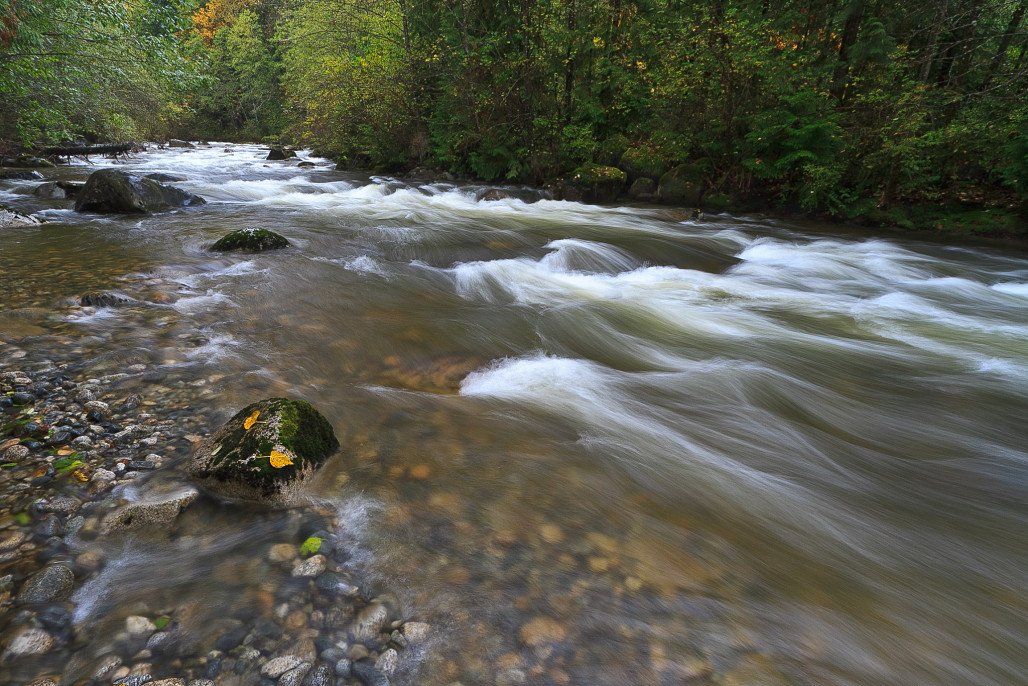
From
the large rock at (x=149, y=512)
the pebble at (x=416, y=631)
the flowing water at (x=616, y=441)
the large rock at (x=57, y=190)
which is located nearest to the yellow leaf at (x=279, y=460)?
the flowing water at (x=616, y=441)

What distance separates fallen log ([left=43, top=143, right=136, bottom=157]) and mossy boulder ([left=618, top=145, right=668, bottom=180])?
15.7 meters

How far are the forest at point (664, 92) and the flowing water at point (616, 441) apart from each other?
2.77 meters

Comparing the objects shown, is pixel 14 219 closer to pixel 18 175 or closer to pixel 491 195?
pixel 18 175

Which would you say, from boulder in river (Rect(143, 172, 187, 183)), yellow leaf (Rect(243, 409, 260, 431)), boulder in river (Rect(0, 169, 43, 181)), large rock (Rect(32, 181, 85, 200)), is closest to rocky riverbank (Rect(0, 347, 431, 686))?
yellow leaf (Rect(243, 409, 260, 431))

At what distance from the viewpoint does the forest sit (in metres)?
8.88

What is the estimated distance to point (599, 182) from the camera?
1232 cm

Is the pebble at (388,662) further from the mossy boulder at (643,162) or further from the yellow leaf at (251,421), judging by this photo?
the mossy boulder at (643,162)

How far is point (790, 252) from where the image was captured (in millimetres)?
8391

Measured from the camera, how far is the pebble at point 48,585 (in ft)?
5.61

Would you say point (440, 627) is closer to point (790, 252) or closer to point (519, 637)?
point (519, 637)

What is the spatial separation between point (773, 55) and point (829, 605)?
1098 cm

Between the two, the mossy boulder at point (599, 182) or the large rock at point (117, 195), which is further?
the mossy boulder at point (599, 182)

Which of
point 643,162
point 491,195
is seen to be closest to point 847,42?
point 643,162

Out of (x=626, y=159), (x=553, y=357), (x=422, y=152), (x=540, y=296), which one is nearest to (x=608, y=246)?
(x=540, y=296)
